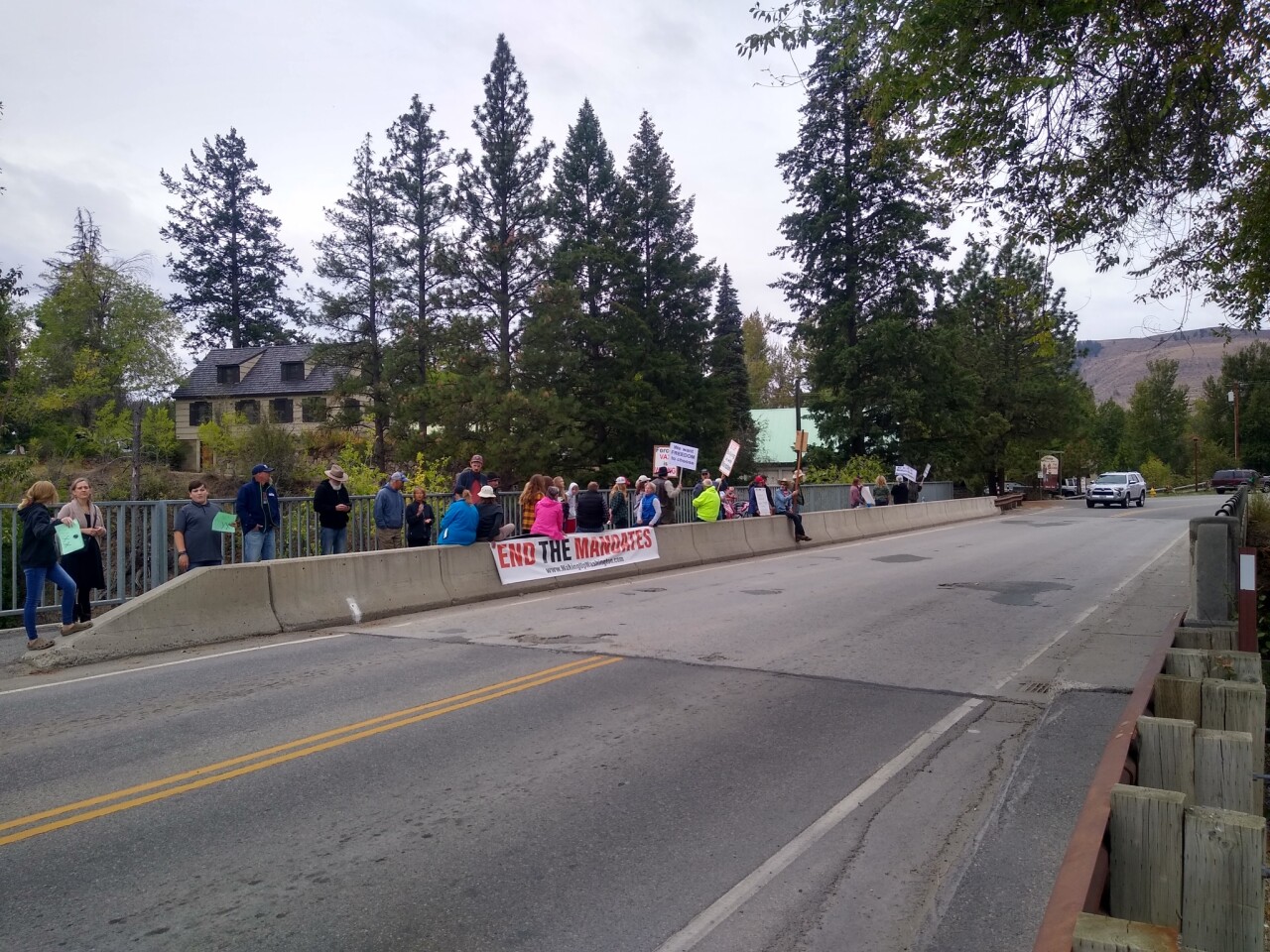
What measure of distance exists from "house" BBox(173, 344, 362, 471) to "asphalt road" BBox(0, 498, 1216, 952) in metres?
49.4

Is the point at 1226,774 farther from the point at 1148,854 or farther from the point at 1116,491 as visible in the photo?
the point at 1116,491

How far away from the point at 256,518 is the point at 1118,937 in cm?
1185

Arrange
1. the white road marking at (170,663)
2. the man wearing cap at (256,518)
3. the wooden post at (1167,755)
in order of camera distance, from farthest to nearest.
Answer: the man wearing cap at (256,518)
the white road marking at (170,663)
the wooden post at (1167,755)

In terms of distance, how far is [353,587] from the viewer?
39.8ft

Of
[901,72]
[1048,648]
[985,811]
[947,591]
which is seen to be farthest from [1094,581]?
[985,811]

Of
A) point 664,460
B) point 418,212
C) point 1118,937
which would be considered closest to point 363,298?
point 418,212

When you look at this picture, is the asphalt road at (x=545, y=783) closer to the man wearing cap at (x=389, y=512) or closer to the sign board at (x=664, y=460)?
the man wearing cap at (x=389, y=512)

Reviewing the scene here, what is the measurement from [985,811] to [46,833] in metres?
5.22

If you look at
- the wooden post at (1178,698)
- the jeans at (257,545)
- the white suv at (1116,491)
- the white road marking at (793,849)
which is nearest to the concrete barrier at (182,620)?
the jeans at (257,545)

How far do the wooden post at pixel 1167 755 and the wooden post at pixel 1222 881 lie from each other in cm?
78

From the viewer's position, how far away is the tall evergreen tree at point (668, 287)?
42.2 m

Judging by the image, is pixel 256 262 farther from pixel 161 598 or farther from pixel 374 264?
pixel 161 598

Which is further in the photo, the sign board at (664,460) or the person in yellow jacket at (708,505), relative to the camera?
the sign board at (664,460)

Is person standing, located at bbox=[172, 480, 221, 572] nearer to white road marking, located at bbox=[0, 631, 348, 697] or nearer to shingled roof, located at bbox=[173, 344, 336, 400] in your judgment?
→ white road marking, located at bbox=[0, 631, 348, 697]
